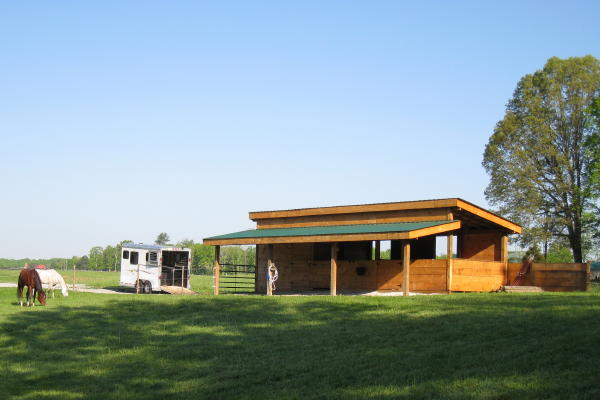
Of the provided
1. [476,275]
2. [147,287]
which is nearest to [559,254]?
[476,275]

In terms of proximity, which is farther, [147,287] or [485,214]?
[147,287]

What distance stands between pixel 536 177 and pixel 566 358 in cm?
3478

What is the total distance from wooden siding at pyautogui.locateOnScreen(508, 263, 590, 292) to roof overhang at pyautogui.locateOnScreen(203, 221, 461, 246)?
5384 mm

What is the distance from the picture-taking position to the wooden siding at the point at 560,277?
87.0 feet

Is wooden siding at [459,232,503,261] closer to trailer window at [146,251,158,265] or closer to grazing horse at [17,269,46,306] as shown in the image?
trailer window at [146,251,158,265]

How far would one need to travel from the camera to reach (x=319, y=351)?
41.8 feet

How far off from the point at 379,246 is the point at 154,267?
1246cm

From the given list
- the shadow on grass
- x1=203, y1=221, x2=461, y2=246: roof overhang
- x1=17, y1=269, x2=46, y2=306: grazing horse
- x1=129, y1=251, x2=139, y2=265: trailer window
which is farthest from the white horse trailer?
the shadow on grass

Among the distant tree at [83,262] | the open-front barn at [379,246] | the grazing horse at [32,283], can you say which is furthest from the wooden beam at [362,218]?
the distant tree at [83,262]

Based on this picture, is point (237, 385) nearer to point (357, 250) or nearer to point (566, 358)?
point (566, 358)

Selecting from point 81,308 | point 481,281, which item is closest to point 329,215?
point 481,281

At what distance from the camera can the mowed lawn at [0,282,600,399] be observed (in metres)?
9.38

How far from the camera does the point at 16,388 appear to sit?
11586 mm

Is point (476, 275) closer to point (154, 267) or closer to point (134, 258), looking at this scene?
point (154, 267)
